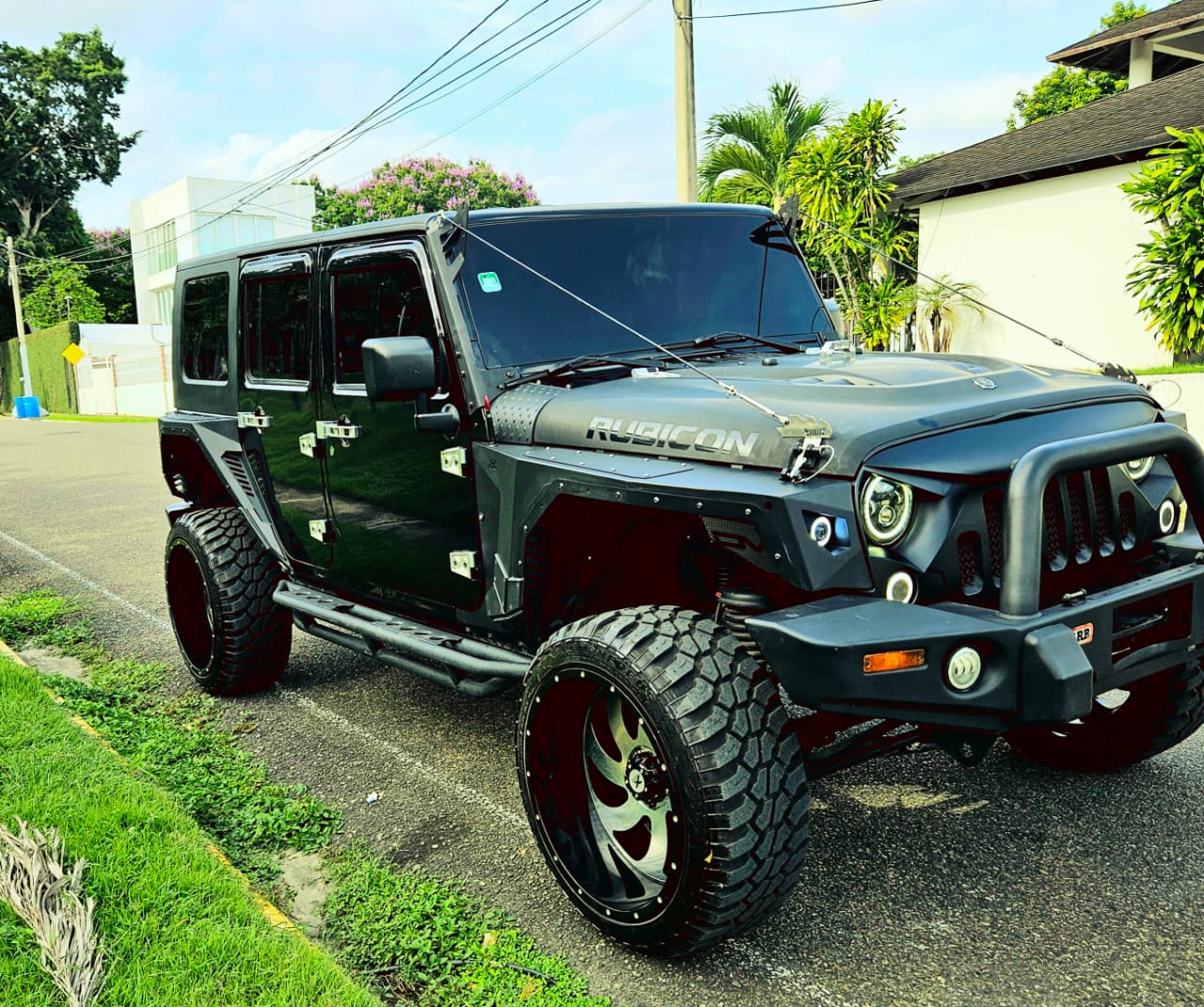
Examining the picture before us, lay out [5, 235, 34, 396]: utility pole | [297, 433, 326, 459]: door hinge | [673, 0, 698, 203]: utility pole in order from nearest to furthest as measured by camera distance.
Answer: [297, 433, 326, 459]: door hinge, [673, 0, 698, 203]: utility pole, [5, 235, 34, 396]: utility pole

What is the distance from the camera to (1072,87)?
30.9 m

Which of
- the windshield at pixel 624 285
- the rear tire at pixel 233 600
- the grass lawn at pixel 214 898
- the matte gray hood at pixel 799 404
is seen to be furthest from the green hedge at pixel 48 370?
the matte gray hood at pixel 799 404

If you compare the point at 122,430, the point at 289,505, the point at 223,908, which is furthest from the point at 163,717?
the point at 122,430

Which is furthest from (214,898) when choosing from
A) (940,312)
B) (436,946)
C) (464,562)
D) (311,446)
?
(940,312)

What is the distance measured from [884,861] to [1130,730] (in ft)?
3.47

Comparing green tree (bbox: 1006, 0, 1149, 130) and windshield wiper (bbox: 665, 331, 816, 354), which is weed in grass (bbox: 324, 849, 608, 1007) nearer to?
windshield wiper (bbox: 665, 331, 816, 354)

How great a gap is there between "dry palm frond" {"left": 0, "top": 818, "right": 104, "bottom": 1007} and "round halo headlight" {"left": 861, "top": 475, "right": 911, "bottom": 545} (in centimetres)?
225

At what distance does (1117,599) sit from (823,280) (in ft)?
56.8

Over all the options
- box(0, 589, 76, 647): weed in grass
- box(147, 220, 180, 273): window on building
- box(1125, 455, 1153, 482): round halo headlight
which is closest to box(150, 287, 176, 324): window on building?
box(147, 220, 180, 273): window on building

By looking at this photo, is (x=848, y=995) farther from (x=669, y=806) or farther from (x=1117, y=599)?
(x=1117, y=599)

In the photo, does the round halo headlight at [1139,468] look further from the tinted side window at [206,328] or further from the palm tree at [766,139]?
the palm tree at [766,139]

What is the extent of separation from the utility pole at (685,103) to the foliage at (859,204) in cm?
532

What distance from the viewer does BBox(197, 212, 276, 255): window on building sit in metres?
51.2

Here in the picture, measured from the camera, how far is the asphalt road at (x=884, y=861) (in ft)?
9.56
